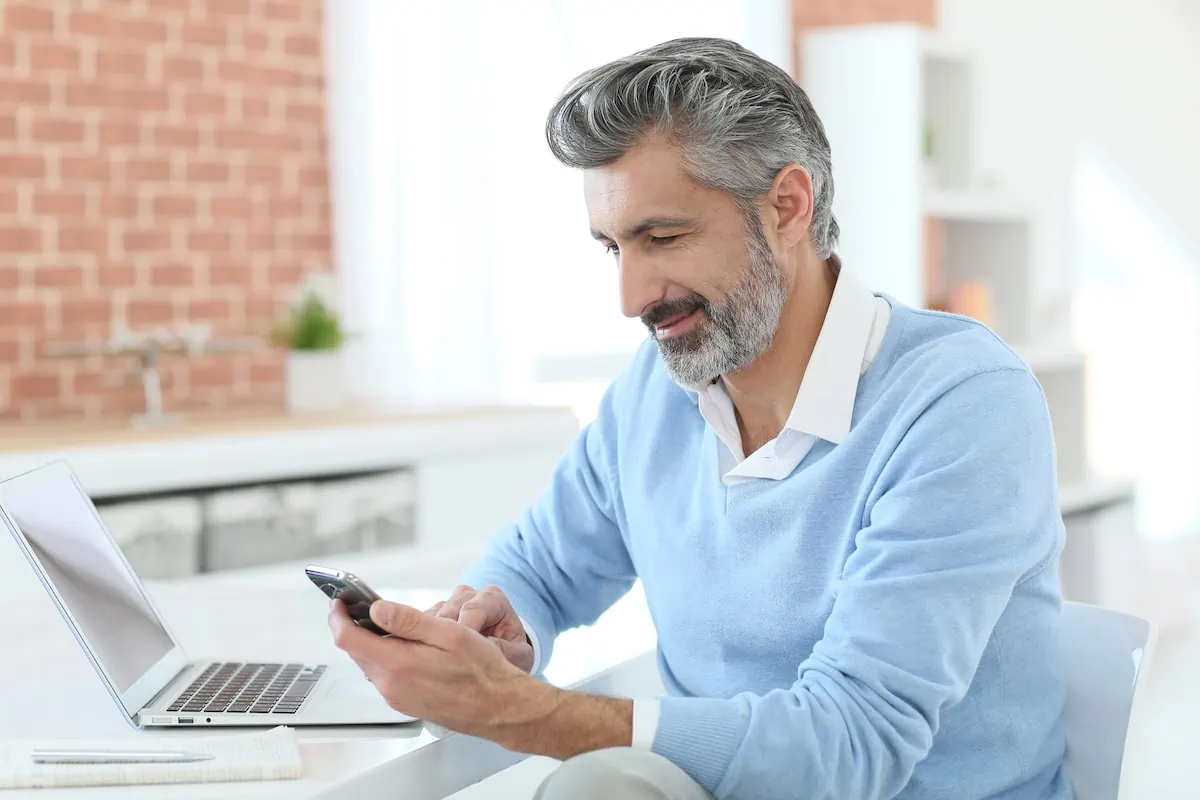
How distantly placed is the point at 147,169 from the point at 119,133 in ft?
0.35


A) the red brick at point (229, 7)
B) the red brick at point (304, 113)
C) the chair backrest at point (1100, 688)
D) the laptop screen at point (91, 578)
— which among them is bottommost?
the chair backrest at point (1100, 688)

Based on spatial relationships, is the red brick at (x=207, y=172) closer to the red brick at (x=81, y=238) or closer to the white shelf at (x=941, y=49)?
the red brick at (x=81, y=238)

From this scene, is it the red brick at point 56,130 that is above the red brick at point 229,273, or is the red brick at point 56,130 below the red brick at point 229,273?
above

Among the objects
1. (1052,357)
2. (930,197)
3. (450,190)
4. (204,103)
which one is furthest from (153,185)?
(1052,357)

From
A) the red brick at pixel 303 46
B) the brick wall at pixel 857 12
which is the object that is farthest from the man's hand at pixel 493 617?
the brick wall at pixel 857 12

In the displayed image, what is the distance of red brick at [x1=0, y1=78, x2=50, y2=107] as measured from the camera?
10.4ft

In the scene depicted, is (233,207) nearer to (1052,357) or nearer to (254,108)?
(254,108)

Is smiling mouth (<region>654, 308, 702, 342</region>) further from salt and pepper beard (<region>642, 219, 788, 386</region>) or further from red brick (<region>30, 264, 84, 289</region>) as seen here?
red brick (<region>30, 264, 84, 289</region>)

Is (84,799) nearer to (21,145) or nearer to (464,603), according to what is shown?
(464,603)

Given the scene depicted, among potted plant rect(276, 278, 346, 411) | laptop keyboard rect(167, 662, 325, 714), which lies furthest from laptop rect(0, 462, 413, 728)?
potted plant rect(276, 278, 346, 411)

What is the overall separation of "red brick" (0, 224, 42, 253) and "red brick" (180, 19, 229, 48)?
0.62 metres

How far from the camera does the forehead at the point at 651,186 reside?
1.48 m

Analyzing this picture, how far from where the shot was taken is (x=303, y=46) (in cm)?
370

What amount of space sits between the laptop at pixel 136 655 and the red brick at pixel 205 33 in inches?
89.0
